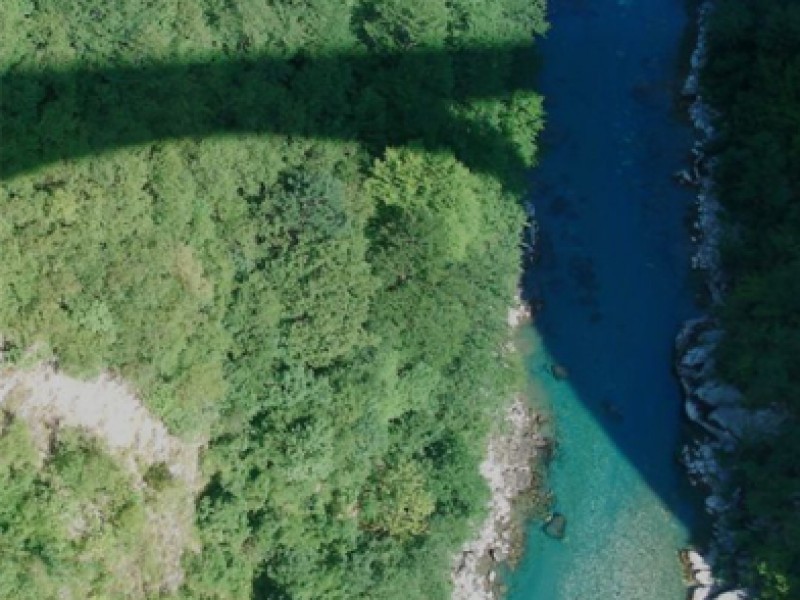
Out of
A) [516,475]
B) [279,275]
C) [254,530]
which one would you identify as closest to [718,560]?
[516,475]

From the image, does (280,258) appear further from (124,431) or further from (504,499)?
(504,499)

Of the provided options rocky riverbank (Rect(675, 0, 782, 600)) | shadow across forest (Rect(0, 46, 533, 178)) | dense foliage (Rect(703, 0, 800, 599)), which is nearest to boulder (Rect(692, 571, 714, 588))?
rocky riverbank (Rect(675, 0, 782, 600))

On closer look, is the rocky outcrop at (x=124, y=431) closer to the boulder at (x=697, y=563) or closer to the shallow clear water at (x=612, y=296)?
the shallow clear water at (x=612, y=296)

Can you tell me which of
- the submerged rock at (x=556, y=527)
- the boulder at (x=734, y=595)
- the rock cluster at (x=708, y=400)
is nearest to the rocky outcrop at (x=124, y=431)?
the submerged rock at (x=556, y=527)

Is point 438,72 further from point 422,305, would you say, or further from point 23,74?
point 23,74

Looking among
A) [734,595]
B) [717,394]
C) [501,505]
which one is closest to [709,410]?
[717,394]
